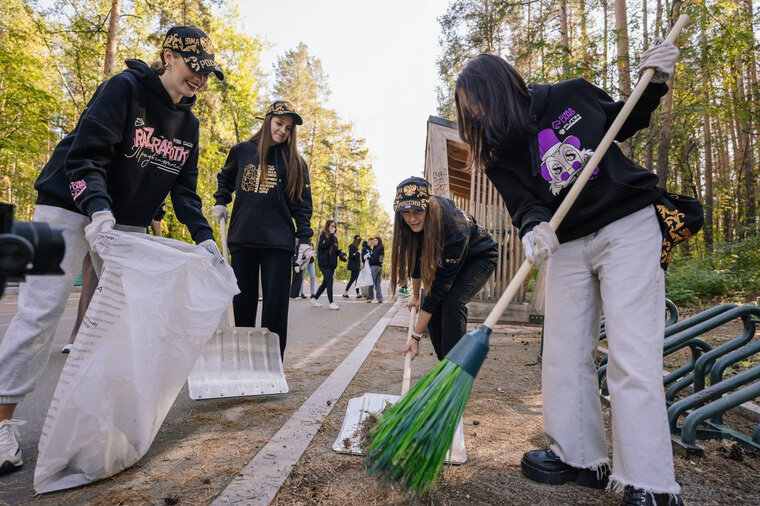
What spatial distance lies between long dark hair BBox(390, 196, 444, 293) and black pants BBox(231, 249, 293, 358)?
0.83 m

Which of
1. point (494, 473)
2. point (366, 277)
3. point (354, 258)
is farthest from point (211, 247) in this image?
point (354, 258)

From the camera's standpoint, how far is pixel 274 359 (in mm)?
3283

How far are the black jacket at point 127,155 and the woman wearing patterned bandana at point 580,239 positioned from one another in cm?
163

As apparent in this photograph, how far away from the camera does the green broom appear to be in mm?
1636

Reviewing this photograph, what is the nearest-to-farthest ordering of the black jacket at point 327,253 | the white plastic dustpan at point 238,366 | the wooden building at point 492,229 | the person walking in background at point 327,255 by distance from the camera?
1. the white plastic dustpan at point 238,366
2. the wooden building at point 492,229
3. the person walking in background at point 327,255
4. the black jacket at point 327,253

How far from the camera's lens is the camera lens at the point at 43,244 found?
96cm

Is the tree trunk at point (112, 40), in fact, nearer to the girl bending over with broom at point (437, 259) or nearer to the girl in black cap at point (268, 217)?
the girl in black cap at point (268, 217)

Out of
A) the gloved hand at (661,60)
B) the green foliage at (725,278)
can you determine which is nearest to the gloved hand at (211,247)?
the gloved hand at (661,60)

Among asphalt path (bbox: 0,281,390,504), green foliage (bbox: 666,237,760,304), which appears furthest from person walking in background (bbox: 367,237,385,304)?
green foliage (bbox: 666,237,760,304)

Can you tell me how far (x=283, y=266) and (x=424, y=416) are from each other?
6.73 ft

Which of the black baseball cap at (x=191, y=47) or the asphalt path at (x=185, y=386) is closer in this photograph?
the asphalt path at (x=185, y=386)

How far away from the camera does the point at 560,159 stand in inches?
81.2

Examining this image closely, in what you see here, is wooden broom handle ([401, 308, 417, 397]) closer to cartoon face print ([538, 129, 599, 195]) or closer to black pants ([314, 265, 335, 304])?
cartoon face print ([538, 129, 599, 195])

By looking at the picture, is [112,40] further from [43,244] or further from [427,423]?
[427,423]
